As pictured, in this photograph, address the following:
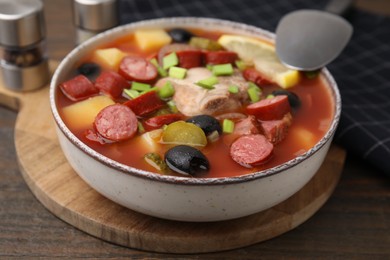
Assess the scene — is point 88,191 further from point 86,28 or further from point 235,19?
point 235,19

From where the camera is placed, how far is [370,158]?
7.88 feet

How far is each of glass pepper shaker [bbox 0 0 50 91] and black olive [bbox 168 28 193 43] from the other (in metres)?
0.52

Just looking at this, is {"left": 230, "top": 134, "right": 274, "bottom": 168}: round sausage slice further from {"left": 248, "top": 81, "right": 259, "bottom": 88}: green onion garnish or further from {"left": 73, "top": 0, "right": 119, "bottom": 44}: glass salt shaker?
{"left": 73, "top": 0, "right": 119, "bottom": 44}: glass salt shaker

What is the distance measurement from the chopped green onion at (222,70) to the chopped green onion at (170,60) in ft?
0.47

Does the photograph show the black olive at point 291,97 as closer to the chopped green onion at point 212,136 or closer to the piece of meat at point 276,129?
the piece of meat at point 276,129

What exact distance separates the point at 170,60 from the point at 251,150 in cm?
58

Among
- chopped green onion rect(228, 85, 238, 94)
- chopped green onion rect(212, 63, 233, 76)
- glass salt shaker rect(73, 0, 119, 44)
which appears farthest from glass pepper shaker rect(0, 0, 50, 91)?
chopped green onion rect(228, 85, 238, 94)

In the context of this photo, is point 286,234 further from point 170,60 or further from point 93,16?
point 93,16

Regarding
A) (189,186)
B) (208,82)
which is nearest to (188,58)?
(208,82)

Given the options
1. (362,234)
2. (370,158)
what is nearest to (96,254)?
(362,234)

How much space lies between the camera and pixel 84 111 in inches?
86.5

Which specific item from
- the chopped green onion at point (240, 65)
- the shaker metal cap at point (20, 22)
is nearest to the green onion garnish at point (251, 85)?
the chopped green onion at point (240, 65)

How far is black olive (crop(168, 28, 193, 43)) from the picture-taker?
8.55 ft

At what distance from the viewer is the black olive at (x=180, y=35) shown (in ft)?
8.55
